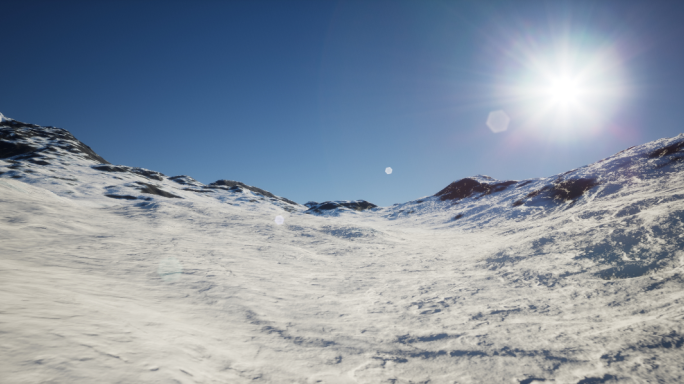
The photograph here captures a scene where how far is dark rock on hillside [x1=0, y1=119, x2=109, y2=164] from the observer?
67688mm

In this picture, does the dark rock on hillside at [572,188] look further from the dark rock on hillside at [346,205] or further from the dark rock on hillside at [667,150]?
the dark rock on hillside at [346,205]

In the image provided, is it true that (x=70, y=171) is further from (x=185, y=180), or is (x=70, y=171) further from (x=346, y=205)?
(x=346, y=205)

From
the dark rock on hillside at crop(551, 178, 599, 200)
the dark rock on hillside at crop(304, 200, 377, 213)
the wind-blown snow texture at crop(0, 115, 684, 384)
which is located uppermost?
the dark rock on hillside at crop(304, 200, 377, 213)

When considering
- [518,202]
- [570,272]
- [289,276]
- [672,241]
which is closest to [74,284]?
[289,276]

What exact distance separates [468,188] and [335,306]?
50929 mm

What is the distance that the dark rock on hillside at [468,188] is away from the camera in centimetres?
4516

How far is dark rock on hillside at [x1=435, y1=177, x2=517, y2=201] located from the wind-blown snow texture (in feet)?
99.1

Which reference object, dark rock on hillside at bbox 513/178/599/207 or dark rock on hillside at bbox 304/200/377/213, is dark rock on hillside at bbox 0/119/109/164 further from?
dark rock on hillside at bbox 513/178/599/207

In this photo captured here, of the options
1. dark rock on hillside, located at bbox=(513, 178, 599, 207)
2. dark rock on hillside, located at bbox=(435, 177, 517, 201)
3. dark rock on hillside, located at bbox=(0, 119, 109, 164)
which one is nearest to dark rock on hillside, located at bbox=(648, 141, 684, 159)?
dark rock on hillside, located at bbox=(513, 178, 599, 207)

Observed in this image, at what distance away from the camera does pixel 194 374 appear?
3.64 m

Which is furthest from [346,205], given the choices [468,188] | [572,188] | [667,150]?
[667,150]

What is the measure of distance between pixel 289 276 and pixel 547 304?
8078mm

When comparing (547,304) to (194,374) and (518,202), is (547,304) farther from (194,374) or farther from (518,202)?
(518,202)

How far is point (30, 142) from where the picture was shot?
7756 centimetres
